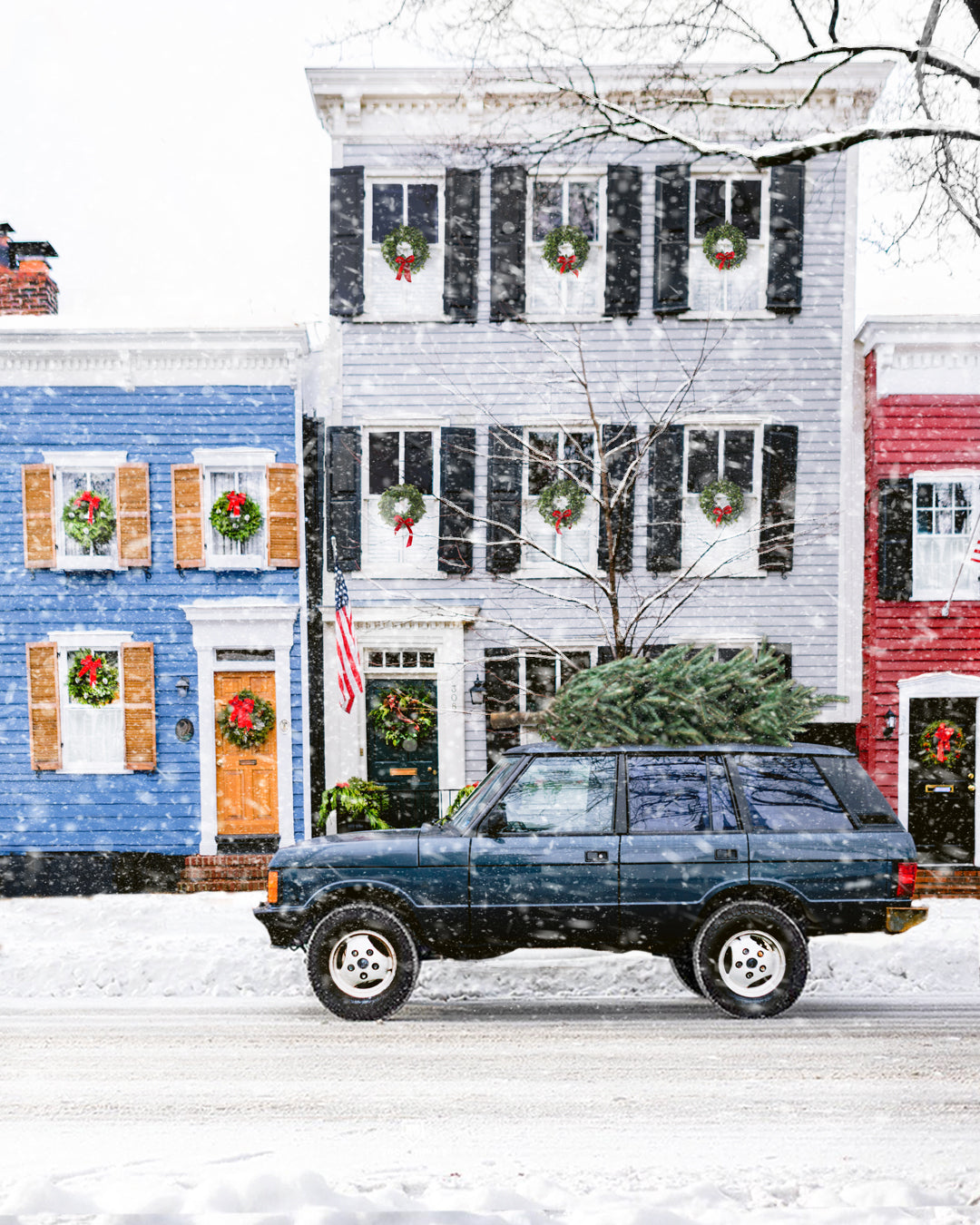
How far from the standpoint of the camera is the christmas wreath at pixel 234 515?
1285 cm

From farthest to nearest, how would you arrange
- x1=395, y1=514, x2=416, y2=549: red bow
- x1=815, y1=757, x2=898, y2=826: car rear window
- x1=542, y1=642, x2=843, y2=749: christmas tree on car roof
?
x1=395, y1=514, x2=416, y2=549: red bow < x1=542, y1=642, x2=843, y2=749: christmas tree on car roof < x1=815, y1=757, x2=898, y2=826: car rear window

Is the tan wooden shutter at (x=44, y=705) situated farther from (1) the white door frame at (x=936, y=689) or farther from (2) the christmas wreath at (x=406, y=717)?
(1) the white door frame at (x=936, y=689)

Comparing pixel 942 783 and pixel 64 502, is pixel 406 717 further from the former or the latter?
pixel 942 783

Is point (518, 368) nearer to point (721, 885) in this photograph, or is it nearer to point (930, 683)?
point (930, 683)

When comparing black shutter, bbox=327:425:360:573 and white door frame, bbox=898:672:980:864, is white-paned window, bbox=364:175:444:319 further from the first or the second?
white door frame, bbox=898:672:980:864

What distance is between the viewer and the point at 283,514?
13.0m

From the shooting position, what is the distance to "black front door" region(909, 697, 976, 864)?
12797 millimetres

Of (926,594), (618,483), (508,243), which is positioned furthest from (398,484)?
(926,594)

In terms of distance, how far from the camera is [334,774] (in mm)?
13266

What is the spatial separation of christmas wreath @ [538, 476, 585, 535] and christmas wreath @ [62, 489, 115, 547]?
5927mm

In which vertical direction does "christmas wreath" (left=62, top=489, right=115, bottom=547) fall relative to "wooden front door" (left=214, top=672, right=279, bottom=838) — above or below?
above

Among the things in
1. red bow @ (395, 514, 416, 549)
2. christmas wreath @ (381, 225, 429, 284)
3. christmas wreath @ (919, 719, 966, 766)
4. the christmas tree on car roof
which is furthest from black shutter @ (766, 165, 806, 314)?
the christmas tree on car roof

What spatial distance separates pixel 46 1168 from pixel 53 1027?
2535 millimetres

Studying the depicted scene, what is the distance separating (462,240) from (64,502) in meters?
6.60
